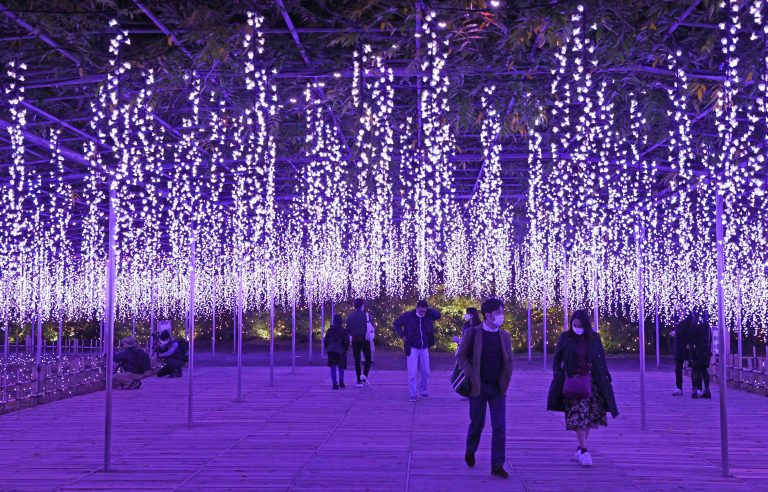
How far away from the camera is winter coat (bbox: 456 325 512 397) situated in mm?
6133

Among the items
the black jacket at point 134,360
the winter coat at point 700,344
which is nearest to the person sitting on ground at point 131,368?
the black jacket at point 134,360

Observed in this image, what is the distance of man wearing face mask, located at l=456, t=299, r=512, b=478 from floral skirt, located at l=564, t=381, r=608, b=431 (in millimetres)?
705

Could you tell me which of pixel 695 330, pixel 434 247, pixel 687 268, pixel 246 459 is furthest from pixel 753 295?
pixel 246 459

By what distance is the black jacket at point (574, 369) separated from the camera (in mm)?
6594

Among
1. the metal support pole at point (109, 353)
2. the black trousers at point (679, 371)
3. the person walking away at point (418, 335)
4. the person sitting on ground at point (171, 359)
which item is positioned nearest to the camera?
the metal support pole at point (109, 353)

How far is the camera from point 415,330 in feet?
37.7

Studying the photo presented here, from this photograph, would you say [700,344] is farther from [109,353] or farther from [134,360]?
[109,353]

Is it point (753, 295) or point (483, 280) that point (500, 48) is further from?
point (753, 295)

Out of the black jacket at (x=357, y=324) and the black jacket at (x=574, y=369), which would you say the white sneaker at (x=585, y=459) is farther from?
the black jacket at (x=357, y=324)

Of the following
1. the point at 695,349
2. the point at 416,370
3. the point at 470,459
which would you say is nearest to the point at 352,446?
the point at 470,459

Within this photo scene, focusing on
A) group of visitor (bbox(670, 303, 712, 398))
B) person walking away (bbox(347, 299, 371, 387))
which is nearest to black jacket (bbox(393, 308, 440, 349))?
person walking away (bbox(347, 299, 371, 387))

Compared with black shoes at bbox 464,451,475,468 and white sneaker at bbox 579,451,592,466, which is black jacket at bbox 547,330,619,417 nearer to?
white sneaker at bbox 579,451,592,466

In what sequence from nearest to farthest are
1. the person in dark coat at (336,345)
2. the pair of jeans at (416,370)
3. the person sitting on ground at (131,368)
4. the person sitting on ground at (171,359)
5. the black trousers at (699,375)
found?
1. the pair of jeans at (416,370)
2. the black trousers at (699,375)
3. the person in dark coat at (336,345)
4. the person sitting on ground at (131,368)
5. the person sitting on ground at (171,359)

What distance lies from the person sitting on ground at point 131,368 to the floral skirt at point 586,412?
8.62 meters
